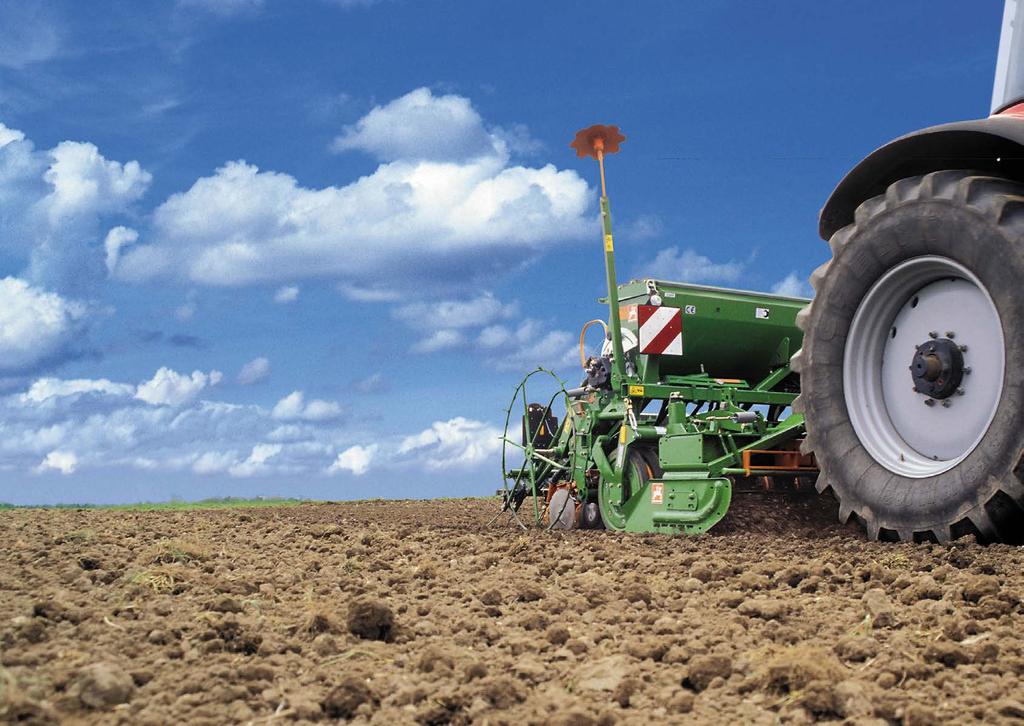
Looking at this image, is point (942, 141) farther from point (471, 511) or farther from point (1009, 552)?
point (471, 511)

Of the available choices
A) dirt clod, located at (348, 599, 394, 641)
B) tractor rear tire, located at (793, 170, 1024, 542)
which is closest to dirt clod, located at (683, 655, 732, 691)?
dirt clod, located at (348, 599, 394, 641)

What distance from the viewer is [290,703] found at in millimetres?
2473

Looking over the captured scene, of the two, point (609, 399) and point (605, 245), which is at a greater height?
point (605, 245)

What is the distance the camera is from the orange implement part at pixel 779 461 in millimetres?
6820

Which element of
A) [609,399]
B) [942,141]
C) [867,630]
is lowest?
[867,630]

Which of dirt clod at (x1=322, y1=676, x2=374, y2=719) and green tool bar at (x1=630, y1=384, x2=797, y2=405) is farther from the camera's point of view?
green tool bar at (x1=630, y1=384, x2=797, y2=405)

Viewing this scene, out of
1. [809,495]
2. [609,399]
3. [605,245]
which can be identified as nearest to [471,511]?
[609,399]

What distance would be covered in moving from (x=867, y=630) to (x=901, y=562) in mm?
1244

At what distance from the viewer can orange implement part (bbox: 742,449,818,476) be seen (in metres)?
6.82

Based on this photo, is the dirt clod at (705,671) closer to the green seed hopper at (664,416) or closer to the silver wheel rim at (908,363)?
the silver wheel rim at (908,363)

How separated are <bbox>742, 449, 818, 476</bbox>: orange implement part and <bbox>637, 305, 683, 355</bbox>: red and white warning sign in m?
1.72

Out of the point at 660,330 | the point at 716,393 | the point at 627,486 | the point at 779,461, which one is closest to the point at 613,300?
the point at 660,330

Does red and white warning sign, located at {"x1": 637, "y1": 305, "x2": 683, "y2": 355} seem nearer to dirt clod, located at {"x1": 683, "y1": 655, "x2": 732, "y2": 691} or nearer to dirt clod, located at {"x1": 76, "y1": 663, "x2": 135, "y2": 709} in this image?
dirt clod, located at {"x1": 683, "y1": 655, "x2": 732, "y2": 691}

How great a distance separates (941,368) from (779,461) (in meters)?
2.35
